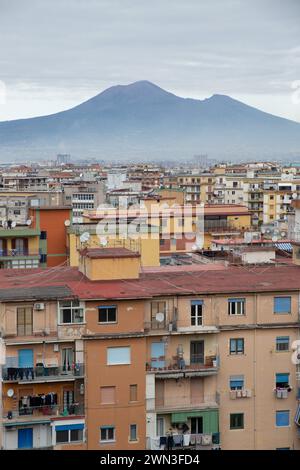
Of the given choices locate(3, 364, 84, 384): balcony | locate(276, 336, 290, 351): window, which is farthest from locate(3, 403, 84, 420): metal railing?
locate(276, 336, 290, 351): window

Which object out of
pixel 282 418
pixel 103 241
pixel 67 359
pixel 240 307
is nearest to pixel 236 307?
pixel 240 307

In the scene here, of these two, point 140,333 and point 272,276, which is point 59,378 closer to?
point 140,333

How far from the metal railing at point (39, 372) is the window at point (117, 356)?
1.06 ft

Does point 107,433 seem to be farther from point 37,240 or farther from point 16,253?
point 37,240

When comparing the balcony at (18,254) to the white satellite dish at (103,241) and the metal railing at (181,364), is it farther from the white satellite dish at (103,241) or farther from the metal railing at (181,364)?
the metal railing at (181,364)

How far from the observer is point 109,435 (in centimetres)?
1027

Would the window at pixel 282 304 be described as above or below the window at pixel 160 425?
above

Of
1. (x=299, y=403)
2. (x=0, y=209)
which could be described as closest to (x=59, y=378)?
(x=299, y=403)

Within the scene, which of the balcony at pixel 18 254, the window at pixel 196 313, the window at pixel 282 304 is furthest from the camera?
the balcony at pixel 18 254

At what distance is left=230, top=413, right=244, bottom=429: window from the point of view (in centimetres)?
1080

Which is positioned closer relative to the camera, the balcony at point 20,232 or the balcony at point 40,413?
the balcony at point 40,413

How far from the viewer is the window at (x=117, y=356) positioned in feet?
33.8

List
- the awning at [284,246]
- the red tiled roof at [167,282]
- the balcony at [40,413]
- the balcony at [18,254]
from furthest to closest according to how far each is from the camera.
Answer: the balcony at [18,254], the awning at [284,246], the red tiled roof at [167,282], the balcony at [40,413]

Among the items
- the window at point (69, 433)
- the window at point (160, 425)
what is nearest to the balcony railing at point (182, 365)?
the window at point (160, 425)
